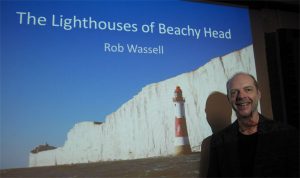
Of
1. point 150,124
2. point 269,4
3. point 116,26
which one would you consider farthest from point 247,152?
point 269,4

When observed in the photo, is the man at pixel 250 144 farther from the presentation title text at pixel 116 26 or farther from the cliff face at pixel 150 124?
the presentation title text at pixel 116 26

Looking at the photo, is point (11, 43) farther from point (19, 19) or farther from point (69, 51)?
point (69, 51)

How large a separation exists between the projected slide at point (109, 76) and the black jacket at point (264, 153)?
14 cm

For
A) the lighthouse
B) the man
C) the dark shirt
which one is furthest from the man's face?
the lighthouse

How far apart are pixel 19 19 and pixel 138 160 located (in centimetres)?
102

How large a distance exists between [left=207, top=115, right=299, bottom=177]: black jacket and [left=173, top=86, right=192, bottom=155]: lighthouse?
0.16 m

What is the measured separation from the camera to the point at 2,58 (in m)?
1.72

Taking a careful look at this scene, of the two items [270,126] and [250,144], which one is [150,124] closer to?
[250,144]

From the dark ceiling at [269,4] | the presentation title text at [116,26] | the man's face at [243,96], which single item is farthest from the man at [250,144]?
the dark ceiling at [269,4]

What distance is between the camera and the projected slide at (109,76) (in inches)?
68.3

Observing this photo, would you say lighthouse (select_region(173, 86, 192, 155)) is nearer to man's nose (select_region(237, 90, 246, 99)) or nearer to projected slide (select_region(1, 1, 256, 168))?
projected slide (select_region(1, 1, 256, 168))

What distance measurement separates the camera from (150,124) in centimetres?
192

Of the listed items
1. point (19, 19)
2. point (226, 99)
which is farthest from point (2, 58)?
point (226, 99)

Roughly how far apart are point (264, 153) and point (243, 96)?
14.1 inches
